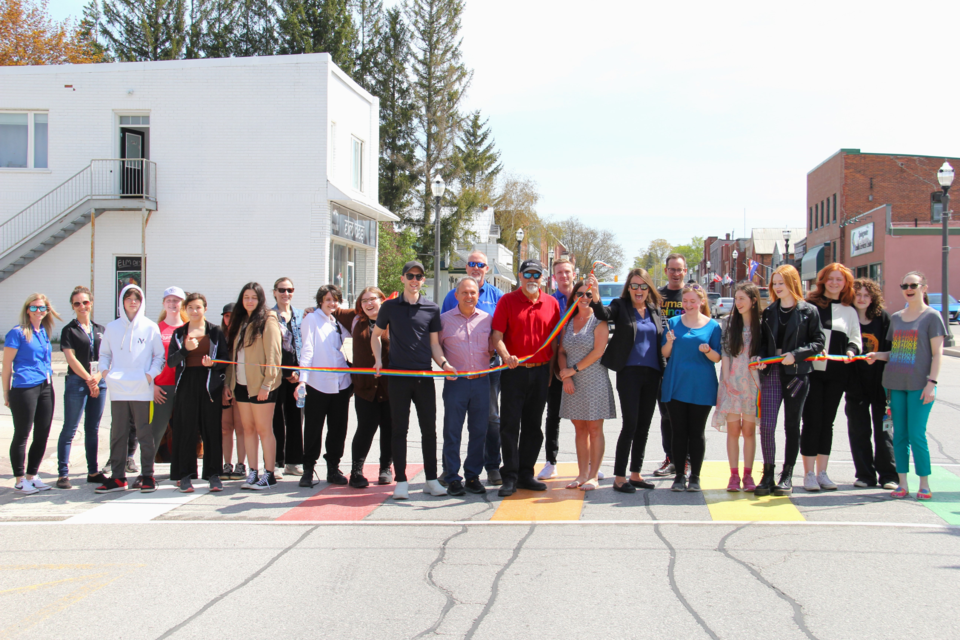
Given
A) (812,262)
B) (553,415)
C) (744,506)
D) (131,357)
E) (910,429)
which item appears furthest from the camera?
(812,262)

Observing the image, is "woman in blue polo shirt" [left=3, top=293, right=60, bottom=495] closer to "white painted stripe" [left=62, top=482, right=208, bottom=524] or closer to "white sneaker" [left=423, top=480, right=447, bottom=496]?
"white painted stripe" [left=62, top=482, right=208, bottom=524]

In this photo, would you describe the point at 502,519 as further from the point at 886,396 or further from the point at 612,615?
the point at 886,396

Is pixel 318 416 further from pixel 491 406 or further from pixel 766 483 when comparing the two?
pixel 766 483

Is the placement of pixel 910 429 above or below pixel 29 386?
below

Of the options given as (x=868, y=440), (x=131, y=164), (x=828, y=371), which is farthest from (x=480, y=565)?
(x=131, y=164)

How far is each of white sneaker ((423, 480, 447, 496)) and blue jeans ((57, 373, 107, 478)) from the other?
10.7 ft

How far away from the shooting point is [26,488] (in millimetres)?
7211

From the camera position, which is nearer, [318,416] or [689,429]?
[689,429]

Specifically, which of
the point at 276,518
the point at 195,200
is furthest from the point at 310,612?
the point at 195,200

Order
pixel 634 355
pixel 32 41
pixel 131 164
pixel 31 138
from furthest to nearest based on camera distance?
pixel 32 41 < pixel 31 138 < pixel 131 164 < pixel 634 355

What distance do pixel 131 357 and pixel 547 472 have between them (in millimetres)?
4145


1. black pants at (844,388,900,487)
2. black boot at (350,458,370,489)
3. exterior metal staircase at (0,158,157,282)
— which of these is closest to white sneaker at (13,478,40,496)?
black boot at (350,458,370,489)

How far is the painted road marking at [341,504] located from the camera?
248 inches

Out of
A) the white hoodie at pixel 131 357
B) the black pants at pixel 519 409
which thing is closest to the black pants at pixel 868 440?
the black pants at pixel 519 409
